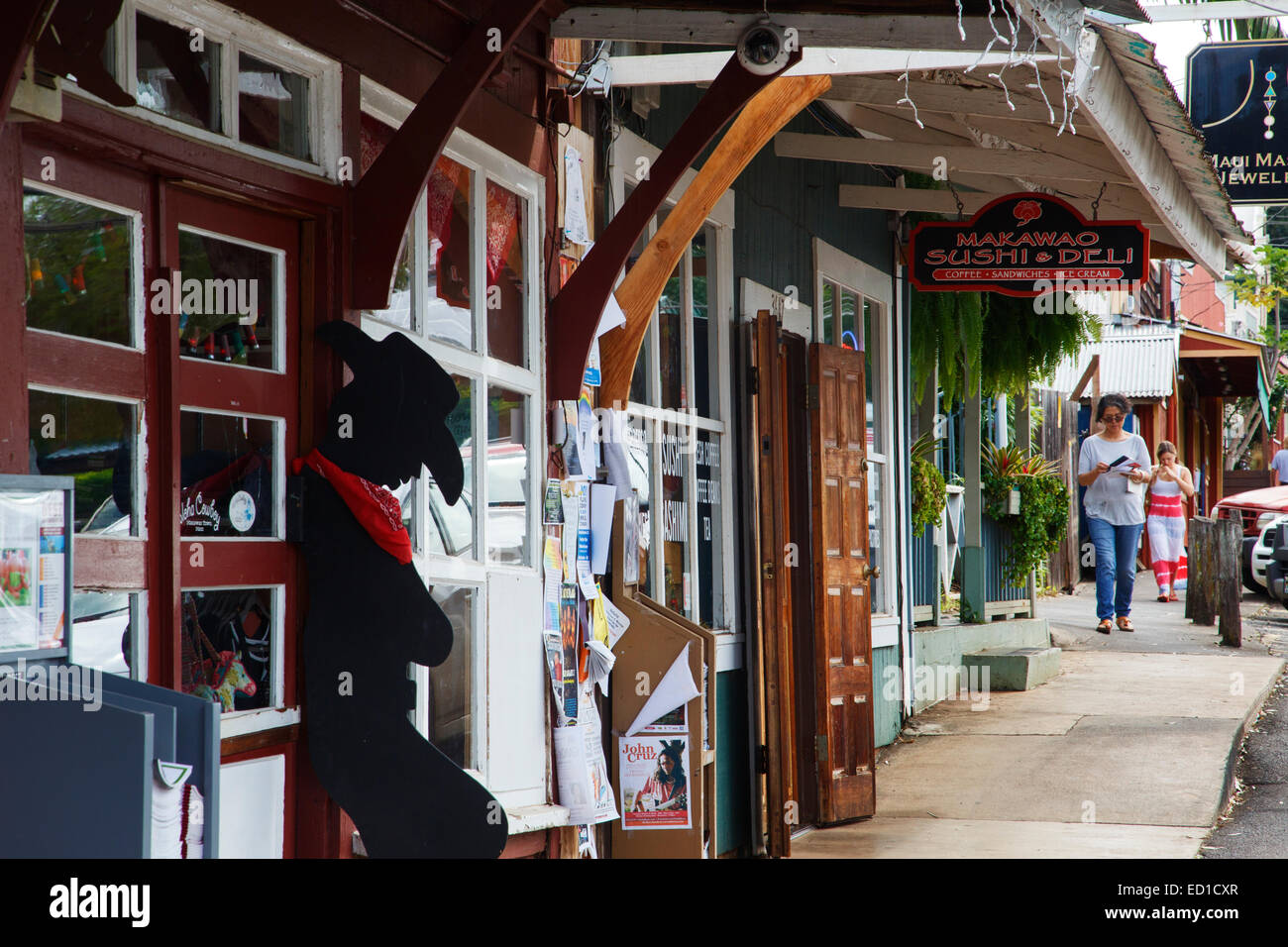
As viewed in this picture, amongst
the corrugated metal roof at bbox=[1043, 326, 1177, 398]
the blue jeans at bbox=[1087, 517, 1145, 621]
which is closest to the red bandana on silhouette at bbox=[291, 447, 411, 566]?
the blue jeans at bbox=[1087, 517, 1145, 621]

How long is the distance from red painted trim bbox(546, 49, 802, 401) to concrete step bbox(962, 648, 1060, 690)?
263 inches

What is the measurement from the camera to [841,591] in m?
7.16

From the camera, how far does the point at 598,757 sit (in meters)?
5.09

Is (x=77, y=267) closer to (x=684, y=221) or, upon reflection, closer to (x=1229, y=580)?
(x=684, y=221)

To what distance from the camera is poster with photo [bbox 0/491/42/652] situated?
7.88 ft

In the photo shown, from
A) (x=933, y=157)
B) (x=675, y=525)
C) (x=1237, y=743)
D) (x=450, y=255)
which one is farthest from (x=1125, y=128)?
(x=1237, y=743)

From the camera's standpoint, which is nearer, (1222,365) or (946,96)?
(946,96)

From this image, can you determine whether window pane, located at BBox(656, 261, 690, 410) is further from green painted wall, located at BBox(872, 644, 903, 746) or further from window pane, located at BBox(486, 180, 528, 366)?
green painted wall, located at BBox(872, 644, 903, 746)

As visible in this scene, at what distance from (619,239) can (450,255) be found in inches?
22.8

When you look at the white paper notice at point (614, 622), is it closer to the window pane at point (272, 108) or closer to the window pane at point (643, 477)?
the window pane at point (643, 477)

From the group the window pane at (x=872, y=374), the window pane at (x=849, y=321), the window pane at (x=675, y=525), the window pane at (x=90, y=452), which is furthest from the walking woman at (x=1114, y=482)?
the window pane at (x=90, y=452)

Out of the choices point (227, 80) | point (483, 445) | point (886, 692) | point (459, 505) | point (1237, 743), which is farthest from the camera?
point (886, 692)

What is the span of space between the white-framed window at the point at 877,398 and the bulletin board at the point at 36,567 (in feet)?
21.3
